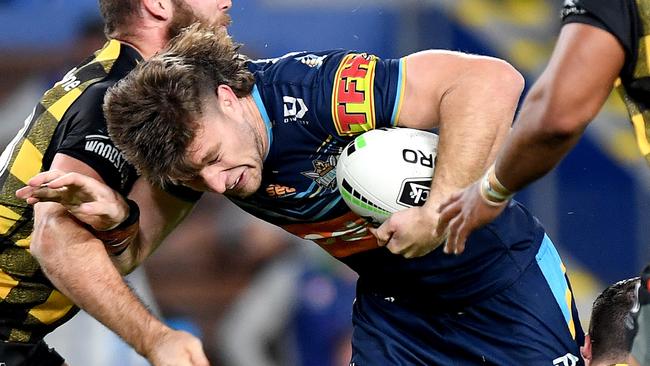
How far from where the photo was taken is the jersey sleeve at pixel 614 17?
225 cm

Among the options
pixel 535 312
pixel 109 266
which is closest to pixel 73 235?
pixel 109 266

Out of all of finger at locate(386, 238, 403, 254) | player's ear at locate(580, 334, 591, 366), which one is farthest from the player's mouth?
player's ear at locate(580, 334, 591, 366)

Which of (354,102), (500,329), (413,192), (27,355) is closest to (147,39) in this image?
(354,102)

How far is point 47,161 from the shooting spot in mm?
3711

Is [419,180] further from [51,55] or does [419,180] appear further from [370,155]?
[51,55]

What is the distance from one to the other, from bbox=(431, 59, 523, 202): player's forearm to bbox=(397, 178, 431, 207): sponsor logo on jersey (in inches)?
2.7

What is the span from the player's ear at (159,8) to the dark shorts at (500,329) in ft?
4.20

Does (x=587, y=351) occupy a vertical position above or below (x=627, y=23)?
below

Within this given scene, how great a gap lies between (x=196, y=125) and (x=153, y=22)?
2.81 ft

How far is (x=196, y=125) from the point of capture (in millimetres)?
3258

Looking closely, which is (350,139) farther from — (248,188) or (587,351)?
(587,351)

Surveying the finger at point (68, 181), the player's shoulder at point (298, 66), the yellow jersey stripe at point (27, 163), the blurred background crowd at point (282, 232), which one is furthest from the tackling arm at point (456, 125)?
the blurred background crowd at point (282, 232)

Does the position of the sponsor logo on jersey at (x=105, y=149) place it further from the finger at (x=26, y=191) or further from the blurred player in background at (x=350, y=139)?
the finger at (x=26, y=191)

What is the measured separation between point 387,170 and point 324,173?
31cm
